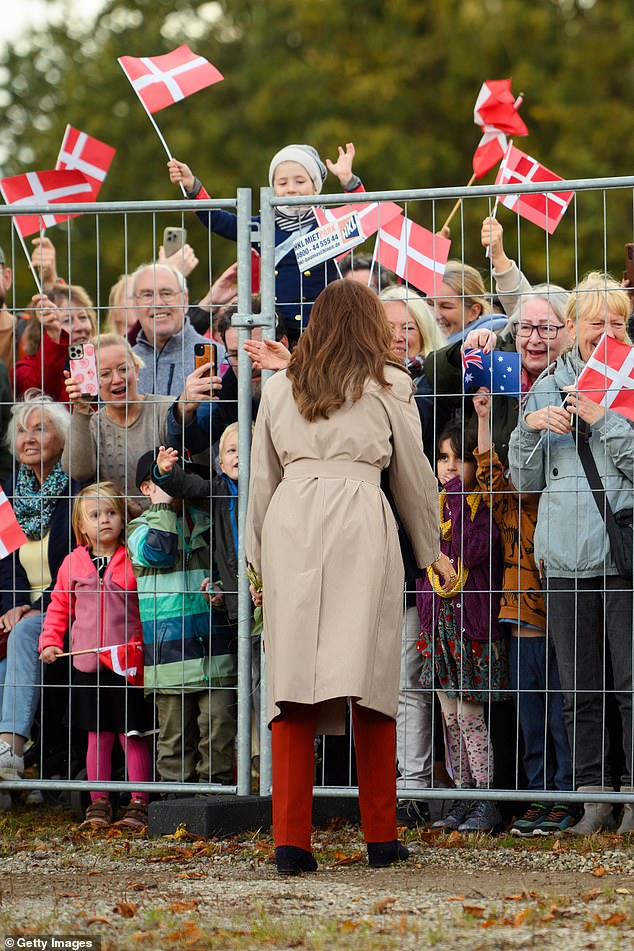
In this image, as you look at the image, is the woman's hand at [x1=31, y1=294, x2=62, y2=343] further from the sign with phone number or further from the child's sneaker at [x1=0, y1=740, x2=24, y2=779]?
the child's sneaker at [x1=0, y1=740, x2=24, y2=779]

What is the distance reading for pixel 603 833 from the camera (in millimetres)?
6465

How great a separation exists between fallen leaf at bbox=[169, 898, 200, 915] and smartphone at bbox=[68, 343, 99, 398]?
97.5 inches

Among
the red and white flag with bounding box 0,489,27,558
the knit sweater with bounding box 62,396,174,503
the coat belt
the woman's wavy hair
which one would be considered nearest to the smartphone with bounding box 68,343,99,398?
the knit sweater with bounding box 62,396,174,503

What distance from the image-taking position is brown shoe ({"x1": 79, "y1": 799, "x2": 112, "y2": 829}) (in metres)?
6.97

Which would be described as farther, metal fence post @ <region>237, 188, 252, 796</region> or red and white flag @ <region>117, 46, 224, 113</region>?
red and white flag @ <region>117, 46, 224, 113</region>

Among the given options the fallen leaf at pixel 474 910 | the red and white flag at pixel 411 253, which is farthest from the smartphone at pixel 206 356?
the fallen leaf at pixel 474 910

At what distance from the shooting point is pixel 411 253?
6656mm

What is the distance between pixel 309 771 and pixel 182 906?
2.61ft

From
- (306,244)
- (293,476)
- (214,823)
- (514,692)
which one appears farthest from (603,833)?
(306,244)

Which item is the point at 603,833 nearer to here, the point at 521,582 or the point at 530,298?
the point at 521,582

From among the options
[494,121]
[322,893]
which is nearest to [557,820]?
[322,893]

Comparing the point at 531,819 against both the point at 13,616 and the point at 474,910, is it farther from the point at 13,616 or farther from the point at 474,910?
the point at 13,616

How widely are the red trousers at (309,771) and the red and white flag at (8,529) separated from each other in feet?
5.64

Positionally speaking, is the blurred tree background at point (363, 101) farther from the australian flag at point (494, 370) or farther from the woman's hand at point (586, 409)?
the woman's hand at point (586, 409)
